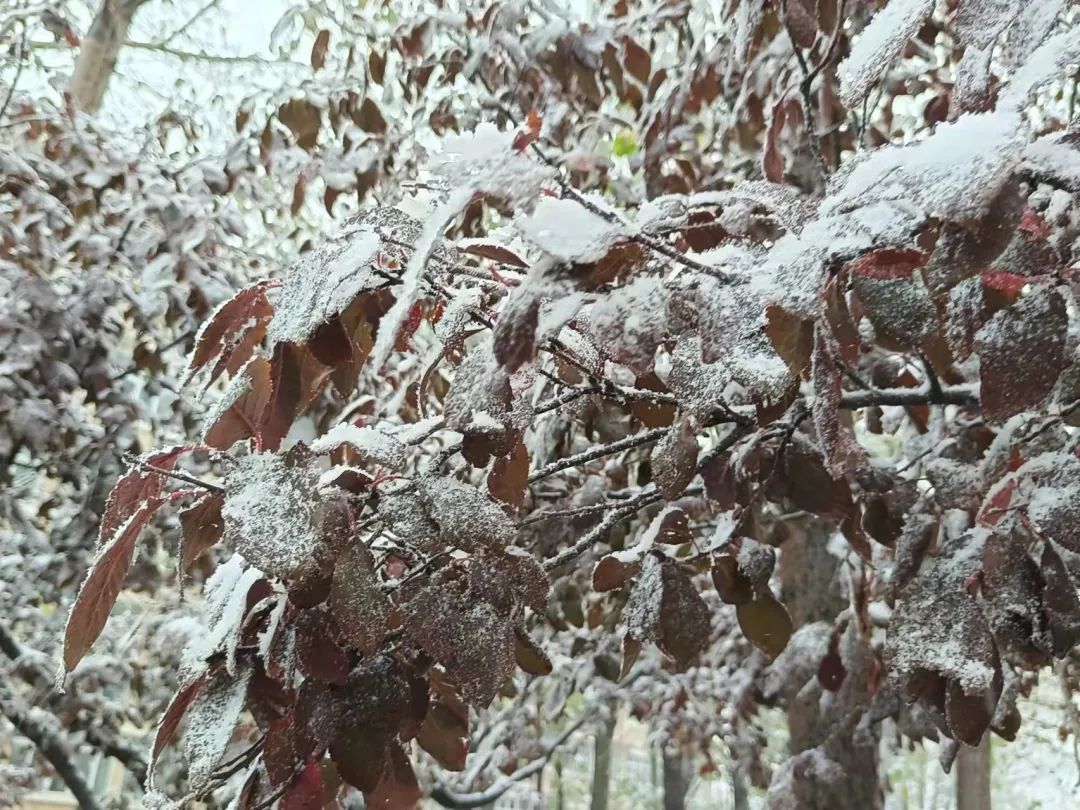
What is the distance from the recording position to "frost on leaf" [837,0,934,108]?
62 cm

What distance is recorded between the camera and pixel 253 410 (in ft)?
2.60

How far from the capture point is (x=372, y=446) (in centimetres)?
76

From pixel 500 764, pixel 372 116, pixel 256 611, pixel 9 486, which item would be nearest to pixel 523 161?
pixel 256 611

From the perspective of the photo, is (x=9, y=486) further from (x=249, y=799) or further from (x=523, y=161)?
(x=523, y=161)

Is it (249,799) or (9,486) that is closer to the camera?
(249,799)

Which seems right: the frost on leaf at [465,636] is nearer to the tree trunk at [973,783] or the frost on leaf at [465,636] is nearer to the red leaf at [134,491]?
the red leaf at [134,491]

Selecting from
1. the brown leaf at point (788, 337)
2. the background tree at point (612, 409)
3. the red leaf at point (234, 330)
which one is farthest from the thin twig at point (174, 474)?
the brown leaf at point (788, 337)

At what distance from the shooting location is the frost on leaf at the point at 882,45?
24.5 inches

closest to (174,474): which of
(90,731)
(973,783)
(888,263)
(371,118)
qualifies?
(888,263)

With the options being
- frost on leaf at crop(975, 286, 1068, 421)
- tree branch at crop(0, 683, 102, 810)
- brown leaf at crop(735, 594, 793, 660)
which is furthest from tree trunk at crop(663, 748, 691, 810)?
frost on leaf at crop(975, 286, 1068, 421)

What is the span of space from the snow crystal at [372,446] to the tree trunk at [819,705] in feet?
5.98

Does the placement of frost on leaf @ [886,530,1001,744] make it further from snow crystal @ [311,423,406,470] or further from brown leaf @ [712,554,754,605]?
snow crystal @ [311,423,406,470]

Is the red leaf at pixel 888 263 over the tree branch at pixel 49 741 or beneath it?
over

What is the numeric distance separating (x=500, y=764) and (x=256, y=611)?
3.64 m
